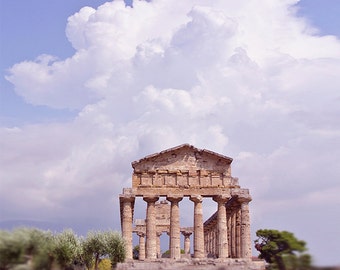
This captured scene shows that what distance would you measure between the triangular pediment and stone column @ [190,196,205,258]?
2.64 meters

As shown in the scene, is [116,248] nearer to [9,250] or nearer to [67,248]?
[67,248]

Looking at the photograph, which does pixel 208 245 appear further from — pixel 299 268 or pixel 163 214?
pixel 299 268

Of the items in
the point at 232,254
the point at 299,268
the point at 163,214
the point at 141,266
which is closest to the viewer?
the point at 299,268

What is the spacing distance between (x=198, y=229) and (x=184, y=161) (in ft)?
19.1

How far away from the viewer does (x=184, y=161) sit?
166 feet

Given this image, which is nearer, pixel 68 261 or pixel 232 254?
pixel 68 261

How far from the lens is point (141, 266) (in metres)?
42.9

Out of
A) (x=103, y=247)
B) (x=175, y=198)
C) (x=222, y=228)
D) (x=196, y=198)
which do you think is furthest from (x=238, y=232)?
(x=103, y=247)

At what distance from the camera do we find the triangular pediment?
50.2 meters

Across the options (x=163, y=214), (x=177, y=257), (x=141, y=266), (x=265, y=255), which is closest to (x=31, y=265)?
(x=141, y=266)

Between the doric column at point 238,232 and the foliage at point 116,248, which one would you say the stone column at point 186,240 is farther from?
the foliage at point 116,248

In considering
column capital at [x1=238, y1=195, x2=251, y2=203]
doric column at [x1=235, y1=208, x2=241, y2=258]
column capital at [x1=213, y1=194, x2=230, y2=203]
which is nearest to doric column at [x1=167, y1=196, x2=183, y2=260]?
column capital at [x1=213, y1=194, x2=230, y2=203]

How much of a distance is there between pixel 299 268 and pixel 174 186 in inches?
1011

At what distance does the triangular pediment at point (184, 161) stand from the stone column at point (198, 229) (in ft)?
8.65
